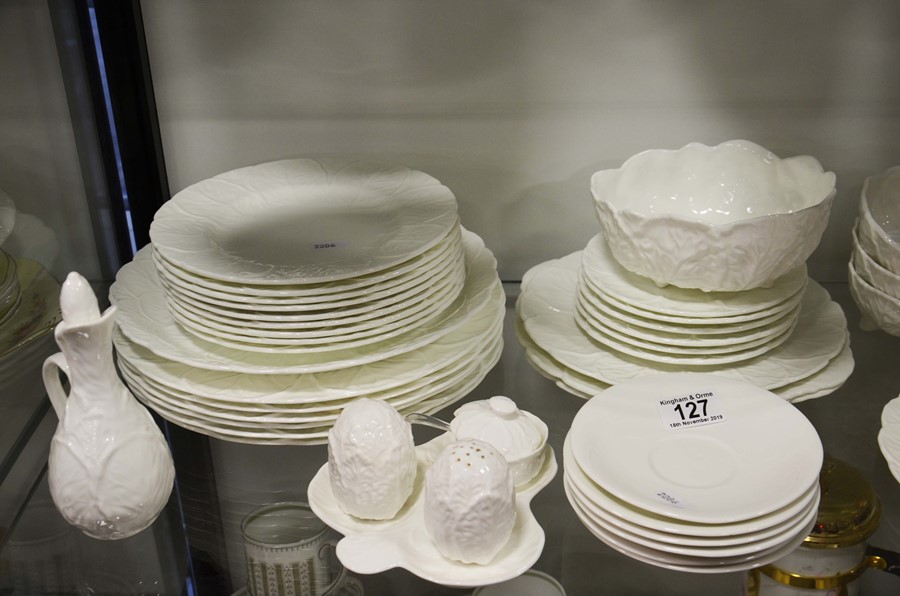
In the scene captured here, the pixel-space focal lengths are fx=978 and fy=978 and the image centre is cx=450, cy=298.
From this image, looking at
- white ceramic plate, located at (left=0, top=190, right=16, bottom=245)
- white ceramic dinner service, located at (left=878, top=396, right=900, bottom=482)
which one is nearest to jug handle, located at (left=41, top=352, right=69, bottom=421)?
white ceramic plate, located at (left=0, top=190, right=16, bottom=245)

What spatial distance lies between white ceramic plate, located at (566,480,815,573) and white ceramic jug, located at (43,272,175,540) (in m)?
0.35

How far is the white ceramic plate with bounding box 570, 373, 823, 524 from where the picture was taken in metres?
0.72

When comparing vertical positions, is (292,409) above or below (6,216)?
below

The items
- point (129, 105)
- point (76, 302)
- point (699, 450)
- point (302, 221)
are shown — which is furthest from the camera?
point (129, 105)

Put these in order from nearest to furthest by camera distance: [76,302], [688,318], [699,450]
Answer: [76,302] < [699,450] < [688,318]

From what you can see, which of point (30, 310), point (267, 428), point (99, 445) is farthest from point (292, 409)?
point (30, 310)

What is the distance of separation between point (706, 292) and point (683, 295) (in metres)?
0.02

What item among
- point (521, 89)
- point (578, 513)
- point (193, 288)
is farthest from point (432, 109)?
point (578, 513)

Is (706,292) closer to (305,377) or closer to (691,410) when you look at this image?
(691,410)

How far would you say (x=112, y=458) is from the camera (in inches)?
28.5

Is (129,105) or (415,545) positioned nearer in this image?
(415,545)

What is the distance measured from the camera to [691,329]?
0.90 m

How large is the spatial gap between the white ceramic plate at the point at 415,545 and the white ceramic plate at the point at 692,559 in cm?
6

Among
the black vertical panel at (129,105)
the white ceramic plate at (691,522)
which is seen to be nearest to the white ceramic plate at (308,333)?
the white ceramic plate at (691,522)
